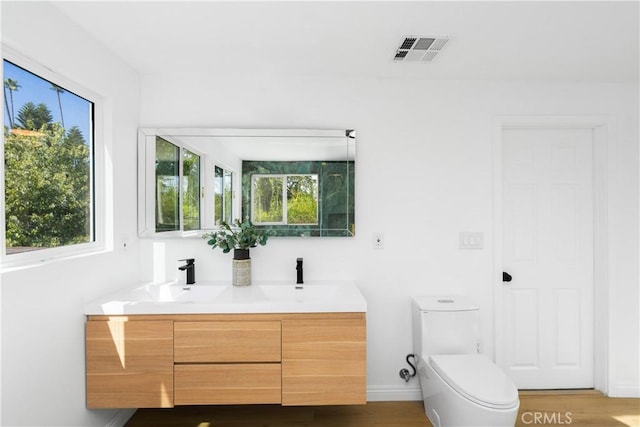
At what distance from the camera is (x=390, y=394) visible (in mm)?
2496

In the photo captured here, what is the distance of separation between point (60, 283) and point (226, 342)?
84cm

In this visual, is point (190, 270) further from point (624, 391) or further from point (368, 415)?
point (624, 391)

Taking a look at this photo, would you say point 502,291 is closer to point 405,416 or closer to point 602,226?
point 602,226

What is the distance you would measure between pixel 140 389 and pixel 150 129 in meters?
1.61

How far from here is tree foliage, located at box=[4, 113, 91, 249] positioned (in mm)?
1515

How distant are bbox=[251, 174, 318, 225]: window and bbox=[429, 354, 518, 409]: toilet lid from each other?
3.96ft

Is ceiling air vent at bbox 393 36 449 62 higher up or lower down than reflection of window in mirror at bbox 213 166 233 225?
higher up

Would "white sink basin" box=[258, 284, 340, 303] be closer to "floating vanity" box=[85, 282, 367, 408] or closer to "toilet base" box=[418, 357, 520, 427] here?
"floating vanity" box=[85, 282, 367, 408]

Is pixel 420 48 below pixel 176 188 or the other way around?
the other way around

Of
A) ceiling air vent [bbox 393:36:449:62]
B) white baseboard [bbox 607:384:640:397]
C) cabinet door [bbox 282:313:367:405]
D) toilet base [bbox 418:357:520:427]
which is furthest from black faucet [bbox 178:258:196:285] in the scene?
white baseboard [bbox 607:384:640:397]

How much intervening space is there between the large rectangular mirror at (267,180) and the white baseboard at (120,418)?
1.14m

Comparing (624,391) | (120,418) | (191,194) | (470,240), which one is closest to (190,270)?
(191,194)

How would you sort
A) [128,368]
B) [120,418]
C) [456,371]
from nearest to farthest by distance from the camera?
[128,368], [456,371], [120,418]

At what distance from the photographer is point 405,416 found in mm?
2312
